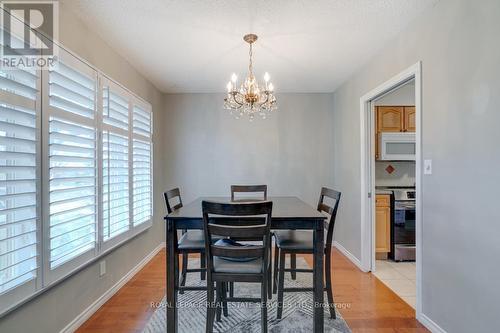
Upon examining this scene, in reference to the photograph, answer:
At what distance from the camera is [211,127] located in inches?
171

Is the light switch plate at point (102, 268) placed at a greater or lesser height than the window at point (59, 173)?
lesser

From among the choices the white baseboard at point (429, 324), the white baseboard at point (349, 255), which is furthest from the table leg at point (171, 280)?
the white baseboard at point (349, 255)

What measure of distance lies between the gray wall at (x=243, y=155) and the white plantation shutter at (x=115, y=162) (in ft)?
4.57

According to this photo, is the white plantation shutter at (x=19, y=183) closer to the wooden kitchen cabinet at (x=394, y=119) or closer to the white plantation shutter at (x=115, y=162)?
the white plantation shutter at (x=115, y=162)

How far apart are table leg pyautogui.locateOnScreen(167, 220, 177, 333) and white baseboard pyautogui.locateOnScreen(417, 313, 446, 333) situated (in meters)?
1.86

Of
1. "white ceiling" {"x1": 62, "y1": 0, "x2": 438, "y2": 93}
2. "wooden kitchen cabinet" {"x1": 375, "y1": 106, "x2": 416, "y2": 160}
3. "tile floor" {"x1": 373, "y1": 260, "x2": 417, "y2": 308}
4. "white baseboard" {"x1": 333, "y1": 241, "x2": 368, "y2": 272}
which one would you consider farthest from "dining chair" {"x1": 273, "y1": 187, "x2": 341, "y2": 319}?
"wooden kitchen cabinet" {"x1": 375, "y1": 106, "x2": 416, "y2": 160}

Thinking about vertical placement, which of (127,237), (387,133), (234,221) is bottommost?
(127,237)

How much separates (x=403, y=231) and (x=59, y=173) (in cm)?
380

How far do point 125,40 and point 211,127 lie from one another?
6.41 ft

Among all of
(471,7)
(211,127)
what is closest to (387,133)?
(471,7)

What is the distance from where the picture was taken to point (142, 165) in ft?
11.2

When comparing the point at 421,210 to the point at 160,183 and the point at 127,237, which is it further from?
the point at 160,183

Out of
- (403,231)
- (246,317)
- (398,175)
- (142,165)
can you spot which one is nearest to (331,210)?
(246,317)

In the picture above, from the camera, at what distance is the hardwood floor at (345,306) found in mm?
2162
